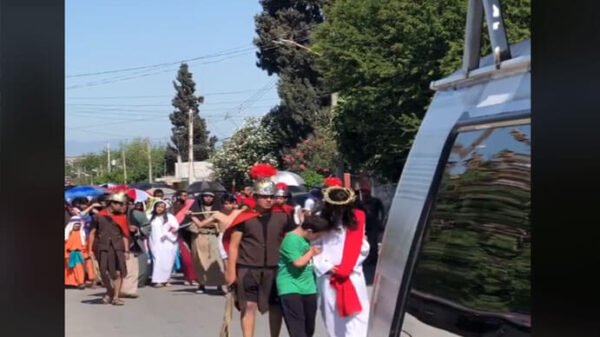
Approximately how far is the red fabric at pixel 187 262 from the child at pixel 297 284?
7.22m

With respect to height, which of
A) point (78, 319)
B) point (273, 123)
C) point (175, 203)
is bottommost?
point (78, 319)

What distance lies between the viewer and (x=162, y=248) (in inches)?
564

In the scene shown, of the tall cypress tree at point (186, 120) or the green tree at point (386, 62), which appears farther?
the tall cypress tree at point (186, 120)

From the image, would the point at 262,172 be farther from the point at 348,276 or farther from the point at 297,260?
the point at 348,276

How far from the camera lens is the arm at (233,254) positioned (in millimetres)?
7516

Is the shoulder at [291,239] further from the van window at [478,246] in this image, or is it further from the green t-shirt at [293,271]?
the van window at [478,246]

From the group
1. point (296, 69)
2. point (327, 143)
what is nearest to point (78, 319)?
point (327, 143)

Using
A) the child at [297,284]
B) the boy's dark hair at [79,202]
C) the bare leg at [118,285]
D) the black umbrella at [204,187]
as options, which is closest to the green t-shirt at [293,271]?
the child at [297,284]

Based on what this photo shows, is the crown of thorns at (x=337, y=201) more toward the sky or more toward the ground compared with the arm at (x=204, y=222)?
more toward the sky

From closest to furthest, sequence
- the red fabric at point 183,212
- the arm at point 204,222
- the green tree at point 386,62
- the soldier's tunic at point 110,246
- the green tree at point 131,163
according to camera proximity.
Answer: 1. the soldier's tunic at point 110,246
2. the arm at point 204,222
3. the red fabric at point 183,212
4. the green tree at point 386,62
5. the green tree at point 131,163

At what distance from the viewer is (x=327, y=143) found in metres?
41.4

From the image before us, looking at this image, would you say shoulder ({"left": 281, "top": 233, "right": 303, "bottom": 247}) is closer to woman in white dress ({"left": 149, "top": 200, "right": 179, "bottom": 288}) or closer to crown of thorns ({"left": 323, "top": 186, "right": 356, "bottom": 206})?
crown of thorns ({"left": 323, "top": 186, "right": 356, "bottom": 206})
